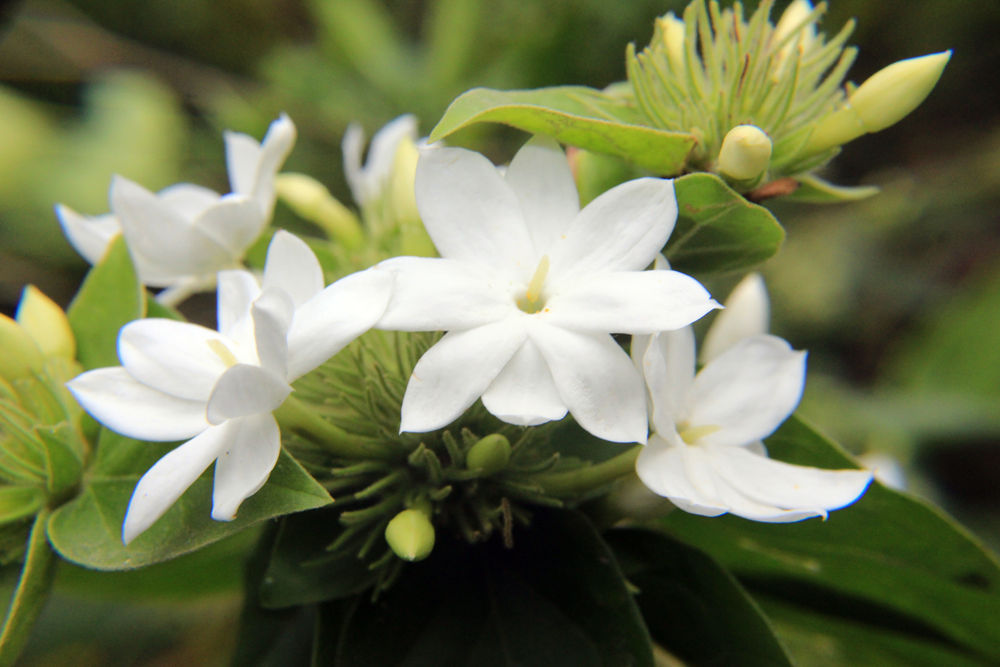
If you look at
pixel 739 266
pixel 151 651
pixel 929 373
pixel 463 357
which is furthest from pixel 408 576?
pixel 929 373

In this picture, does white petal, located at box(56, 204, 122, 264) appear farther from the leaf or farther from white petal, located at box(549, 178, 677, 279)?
white petal, located at box(549, 178, 677, 279)

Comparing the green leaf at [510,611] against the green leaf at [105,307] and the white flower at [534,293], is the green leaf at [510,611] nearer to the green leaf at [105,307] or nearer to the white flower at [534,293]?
the white flower at [534,293]

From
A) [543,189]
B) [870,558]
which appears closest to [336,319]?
[543,189]

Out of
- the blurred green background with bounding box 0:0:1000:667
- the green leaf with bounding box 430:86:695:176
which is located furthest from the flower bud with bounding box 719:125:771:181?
the blurred green background with bounding box 0:0:1000:667

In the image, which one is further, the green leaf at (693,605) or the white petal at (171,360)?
the green leaf at (693,605)

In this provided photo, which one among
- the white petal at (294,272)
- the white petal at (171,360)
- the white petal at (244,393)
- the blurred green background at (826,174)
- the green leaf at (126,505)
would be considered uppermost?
the white petal at (294,272)

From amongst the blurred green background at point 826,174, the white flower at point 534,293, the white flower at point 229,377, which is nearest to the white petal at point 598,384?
the white flower at point 534,293

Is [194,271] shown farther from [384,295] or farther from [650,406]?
[650,406]
